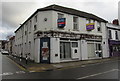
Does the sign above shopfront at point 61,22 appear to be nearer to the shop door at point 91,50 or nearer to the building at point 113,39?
the shop door at point 91,50

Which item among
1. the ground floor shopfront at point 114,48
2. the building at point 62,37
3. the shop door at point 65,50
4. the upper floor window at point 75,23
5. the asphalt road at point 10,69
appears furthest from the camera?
the ground floor shopfront at point 114,48

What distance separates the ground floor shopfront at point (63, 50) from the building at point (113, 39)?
5074 millimetres

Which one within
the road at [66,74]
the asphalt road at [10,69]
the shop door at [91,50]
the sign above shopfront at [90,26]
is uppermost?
the sign above shopfront at [90,26]

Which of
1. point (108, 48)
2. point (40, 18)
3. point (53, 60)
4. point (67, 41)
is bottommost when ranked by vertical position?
point (53, 60)

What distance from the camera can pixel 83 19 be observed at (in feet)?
55.8

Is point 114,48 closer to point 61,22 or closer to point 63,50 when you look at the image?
point 63,50

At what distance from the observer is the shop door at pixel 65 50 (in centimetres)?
1445

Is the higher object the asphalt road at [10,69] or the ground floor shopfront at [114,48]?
the ground floor shopfront at [114,48]

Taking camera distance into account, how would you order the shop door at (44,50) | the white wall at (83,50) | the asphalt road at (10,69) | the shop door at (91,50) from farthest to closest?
the shop door at (91,50) → the white wall at (83,50) → the shop door at (44,50) → the asphalt road at (10,69)

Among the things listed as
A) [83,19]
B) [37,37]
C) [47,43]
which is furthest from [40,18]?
[83,19]

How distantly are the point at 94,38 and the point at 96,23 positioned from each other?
3.01 meters

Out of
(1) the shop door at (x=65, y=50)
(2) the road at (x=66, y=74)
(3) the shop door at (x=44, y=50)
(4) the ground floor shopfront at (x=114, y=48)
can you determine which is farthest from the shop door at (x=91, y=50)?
(2) the road at (x=66, y=74)

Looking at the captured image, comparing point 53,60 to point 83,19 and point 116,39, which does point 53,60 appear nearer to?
point 83,19

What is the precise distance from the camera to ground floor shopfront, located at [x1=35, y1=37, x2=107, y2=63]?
44.0 feet
